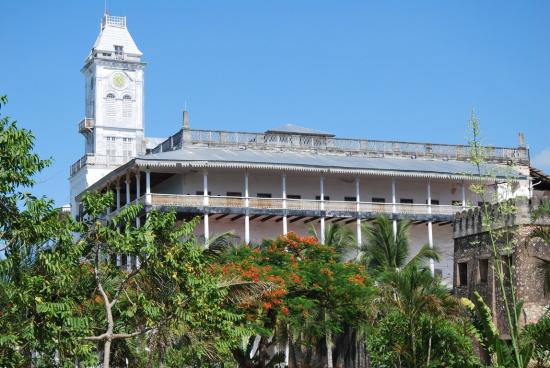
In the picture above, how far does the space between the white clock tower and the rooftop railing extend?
18.5 m

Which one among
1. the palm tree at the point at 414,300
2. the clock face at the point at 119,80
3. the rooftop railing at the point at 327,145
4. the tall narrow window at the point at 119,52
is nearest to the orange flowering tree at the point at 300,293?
the palm tree at the point at 414,300

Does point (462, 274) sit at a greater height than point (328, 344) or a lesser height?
greater

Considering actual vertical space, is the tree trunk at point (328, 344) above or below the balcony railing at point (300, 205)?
below

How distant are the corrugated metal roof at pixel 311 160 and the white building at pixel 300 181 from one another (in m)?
0.05

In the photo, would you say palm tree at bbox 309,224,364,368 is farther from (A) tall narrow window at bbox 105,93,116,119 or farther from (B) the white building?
(A) tall narrow window at bbox 105,93,116,119

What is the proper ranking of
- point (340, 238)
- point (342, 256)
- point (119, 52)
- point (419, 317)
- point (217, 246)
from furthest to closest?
1. point (119, 52)
2. point (340, 238)
3. point (342, 256)
4. point (217, 246)
5. point (419, 317)

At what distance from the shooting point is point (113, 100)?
78.7 m

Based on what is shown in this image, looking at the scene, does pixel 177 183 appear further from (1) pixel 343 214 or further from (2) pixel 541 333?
(2) pixel 541 333

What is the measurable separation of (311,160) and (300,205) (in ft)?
9.00

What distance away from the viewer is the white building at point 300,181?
5112cm

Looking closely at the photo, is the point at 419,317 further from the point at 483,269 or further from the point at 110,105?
the point at 110,105

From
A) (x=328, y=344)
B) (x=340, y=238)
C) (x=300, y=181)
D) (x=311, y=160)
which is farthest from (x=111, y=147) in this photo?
(x=328, y=344)

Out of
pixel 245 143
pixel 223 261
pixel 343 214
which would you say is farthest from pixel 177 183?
pixel 223 261

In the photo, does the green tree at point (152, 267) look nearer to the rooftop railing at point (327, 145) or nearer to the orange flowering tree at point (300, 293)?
Answer: the orange flowering tree at point (300, 293)
